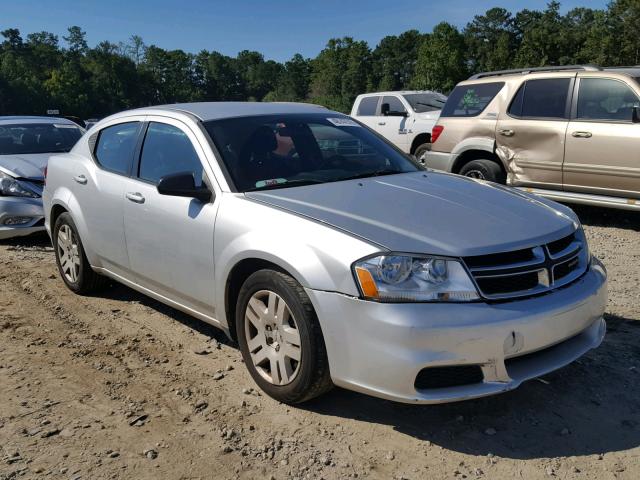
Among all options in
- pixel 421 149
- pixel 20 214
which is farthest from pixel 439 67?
pixel 20 214

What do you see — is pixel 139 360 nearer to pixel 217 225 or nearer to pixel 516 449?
pixel 217 225

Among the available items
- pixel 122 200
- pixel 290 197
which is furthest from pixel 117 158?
pixel 290 197

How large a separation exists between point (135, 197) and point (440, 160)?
220 inches

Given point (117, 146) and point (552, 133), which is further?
point (552, 133)

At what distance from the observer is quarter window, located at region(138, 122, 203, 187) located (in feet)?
13.2

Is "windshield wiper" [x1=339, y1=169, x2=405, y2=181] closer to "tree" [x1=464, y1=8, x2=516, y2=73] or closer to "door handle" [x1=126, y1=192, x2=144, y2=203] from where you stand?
"door handle" [x1=126, y1=192, x2=144, y2=203]

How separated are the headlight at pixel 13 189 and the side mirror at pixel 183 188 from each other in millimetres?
4635

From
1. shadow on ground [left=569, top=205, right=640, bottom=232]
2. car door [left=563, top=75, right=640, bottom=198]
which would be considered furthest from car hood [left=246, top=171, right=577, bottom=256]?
shadow on ground [left=569, top=205, right=640, bottom=232]

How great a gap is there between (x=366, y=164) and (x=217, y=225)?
1.21 m

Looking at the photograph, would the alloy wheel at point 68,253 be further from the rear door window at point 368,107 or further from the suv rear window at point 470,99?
the rear door window at point 368,107

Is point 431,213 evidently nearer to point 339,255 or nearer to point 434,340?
point 339,255

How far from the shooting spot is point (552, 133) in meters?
7.67

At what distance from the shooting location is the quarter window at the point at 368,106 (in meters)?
14.4

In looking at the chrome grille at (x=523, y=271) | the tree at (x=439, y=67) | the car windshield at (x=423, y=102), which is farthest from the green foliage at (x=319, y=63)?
the chrome grille at (x=523, y=271)
